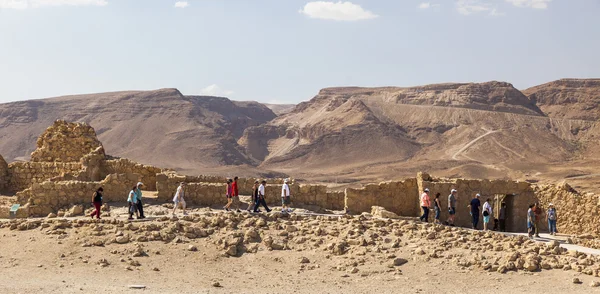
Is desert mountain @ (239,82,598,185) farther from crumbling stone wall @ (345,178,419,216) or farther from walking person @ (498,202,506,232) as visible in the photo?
crumbling stone wall @ (345,178,419,216)

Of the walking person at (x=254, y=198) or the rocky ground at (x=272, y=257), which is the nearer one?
the rocky ground at (x=272, y=257)

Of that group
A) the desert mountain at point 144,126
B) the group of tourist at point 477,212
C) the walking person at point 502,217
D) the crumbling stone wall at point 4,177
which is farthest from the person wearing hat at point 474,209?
the desert mountain at point 144,126

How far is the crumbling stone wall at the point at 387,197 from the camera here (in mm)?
18672

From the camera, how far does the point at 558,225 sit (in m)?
19.3

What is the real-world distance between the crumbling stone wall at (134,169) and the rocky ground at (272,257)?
4633 millimetres

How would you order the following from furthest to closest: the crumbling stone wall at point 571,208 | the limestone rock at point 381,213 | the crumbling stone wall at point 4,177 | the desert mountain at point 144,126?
the desert mountain at point 144,126 < the crumbling stone wall at point 4,177 < the crumbling stone wall at point 571,208 < the limestone rock at point 381,213

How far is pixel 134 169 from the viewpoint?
2047cm

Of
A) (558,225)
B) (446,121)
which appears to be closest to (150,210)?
(558,225)

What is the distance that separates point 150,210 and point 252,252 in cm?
397

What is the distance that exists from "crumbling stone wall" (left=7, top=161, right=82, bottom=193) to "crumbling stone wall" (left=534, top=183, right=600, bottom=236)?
14.2 metres

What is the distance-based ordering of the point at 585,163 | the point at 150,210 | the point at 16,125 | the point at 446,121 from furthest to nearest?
the point at 16,125, the point at 446,121, the point at 585,163, the point at 150,210

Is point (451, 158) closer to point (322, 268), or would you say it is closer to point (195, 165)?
point (195, 165)

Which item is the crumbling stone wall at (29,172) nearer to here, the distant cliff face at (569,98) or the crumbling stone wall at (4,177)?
the crumbling stone wall at (4,177)

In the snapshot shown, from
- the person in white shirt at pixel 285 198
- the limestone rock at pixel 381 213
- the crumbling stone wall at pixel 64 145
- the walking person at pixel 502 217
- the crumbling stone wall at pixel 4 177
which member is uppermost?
the crumbling stone wall at pixel 64 145
